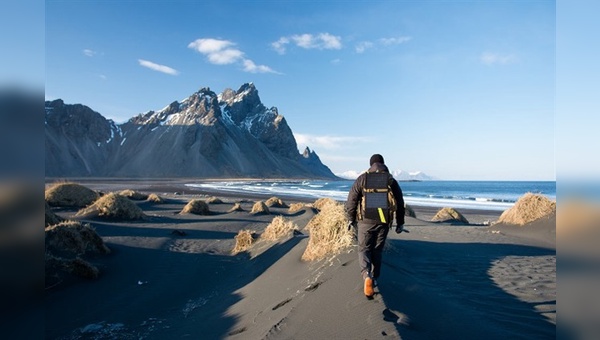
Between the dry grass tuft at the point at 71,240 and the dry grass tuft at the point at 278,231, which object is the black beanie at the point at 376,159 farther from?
the dry grass tuft at the point at 71,240

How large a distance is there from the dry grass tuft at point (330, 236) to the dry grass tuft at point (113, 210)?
12.9 m

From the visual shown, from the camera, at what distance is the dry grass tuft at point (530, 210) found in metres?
15.5

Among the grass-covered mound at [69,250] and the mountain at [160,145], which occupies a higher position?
the mountain at [160,145]

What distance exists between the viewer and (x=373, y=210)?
5.49 metres

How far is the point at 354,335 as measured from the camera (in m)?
4.20

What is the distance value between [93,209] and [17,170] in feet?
63.8

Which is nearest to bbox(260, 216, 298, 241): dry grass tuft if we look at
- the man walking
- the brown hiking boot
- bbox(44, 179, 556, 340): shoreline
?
bbox(44, 179, 556, 340): shoreline

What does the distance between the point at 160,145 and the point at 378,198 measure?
444ft

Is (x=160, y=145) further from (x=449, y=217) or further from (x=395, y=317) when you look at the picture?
(x=395, y=317)

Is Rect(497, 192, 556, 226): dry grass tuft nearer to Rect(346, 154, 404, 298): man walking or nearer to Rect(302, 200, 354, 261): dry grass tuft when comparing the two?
Rect(302, 200, 354, 261): dry grass tuft

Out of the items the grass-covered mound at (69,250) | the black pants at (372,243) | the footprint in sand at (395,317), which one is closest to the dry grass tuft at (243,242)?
the grass-covered mound at (69,250)

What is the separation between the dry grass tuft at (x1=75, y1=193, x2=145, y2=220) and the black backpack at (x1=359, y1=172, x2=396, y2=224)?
16507 millimetres

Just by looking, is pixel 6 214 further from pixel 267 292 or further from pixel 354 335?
pixel 267 292

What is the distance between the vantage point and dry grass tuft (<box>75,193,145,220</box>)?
18734mm
